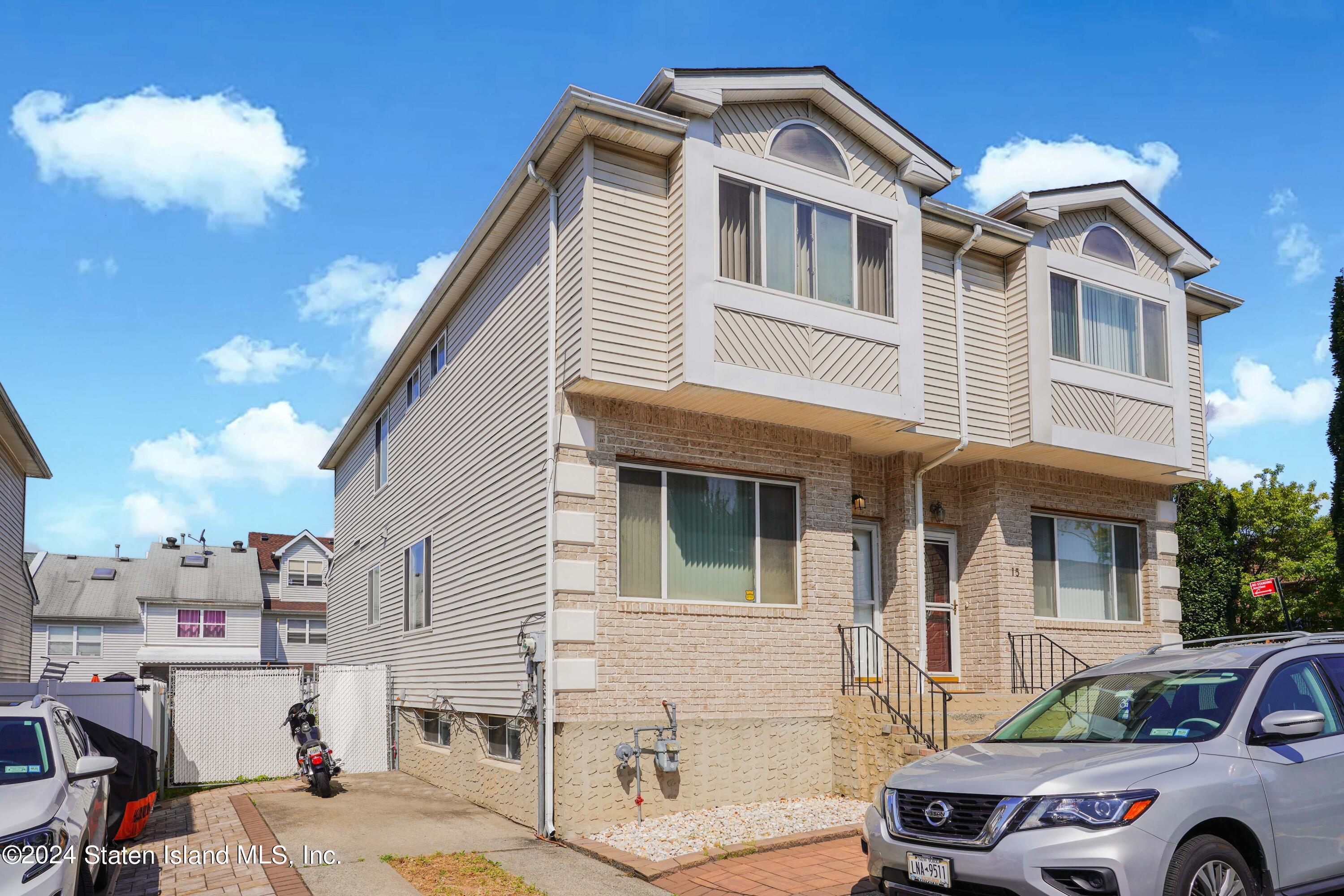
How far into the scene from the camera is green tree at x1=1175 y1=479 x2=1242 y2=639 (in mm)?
18344

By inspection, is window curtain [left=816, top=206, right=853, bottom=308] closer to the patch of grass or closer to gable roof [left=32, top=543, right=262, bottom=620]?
the patch of grass

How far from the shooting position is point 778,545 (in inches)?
484

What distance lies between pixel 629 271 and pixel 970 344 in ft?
17.3

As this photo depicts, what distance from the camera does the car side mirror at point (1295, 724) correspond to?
5891mm

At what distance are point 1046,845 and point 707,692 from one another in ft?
20.2

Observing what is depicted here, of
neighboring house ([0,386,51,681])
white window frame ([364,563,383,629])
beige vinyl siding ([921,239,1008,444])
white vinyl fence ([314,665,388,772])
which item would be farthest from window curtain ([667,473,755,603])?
neighboring house ([0,386,51,681])

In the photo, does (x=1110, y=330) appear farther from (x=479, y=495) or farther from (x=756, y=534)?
(x=479, y=495)

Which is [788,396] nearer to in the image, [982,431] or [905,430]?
[905,430]

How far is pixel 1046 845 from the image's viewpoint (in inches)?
211

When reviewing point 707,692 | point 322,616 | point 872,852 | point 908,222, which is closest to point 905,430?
point 908,222

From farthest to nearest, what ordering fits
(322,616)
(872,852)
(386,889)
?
(322,616), (386,889), (872,852)

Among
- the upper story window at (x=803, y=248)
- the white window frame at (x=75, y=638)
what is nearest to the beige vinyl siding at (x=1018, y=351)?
the upper story window at (x=803, y=248)

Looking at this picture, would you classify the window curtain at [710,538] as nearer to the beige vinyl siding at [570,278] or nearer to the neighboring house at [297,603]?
the beige vinyl siding at [570,278]

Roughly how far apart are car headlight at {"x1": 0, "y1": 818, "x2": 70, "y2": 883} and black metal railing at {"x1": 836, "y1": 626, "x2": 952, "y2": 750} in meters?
7.36
